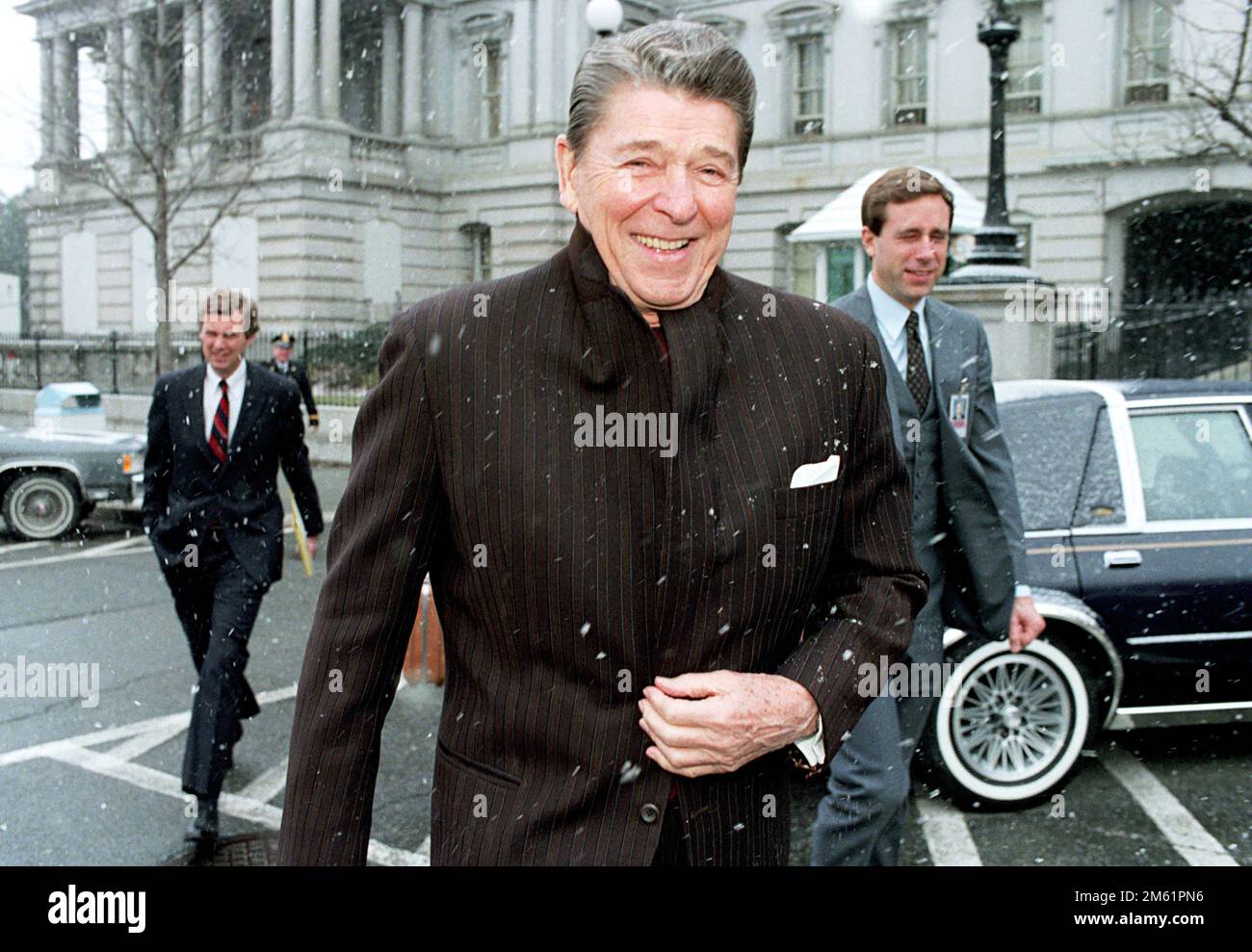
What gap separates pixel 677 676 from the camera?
79.3 inches

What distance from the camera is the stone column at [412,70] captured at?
123 feet

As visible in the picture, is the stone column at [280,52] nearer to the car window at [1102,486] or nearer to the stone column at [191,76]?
the stone column at [191,76]

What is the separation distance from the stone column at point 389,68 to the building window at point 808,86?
12.6 meters

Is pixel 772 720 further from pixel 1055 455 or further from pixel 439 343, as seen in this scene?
pixel 1055 455

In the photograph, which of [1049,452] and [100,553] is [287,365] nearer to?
[100,553]

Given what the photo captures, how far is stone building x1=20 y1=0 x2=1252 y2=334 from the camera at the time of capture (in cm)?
2822

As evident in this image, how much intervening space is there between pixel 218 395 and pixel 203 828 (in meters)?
2.00

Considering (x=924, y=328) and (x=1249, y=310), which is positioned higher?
(x=1249, y=310)

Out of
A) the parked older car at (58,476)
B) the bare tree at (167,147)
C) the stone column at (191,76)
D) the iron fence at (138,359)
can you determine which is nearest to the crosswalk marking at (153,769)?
the parked older car at (58,476)

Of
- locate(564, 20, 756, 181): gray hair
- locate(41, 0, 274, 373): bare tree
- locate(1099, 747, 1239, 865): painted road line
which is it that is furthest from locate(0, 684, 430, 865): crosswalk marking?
locate(41, 0, 274, 373): bare tree

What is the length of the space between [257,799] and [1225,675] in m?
4.39

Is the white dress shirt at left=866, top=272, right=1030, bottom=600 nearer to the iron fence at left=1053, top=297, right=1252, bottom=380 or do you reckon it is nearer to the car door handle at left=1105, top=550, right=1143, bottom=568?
the car door handle at left=1105, top=550, right=1143, bottom=568

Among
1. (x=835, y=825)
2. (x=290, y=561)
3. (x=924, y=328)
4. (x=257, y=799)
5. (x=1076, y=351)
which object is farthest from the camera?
(x=1076, y=351)
